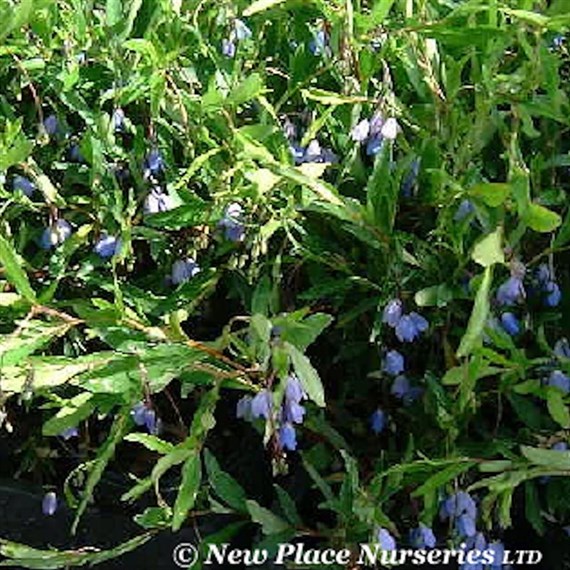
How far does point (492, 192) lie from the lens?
47.0 inches

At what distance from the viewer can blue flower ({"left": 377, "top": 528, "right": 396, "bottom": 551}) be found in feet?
4.35

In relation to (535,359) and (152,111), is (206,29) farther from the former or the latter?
(535,359)

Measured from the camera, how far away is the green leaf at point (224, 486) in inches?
55.6

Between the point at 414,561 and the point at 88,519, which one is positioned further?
the point at 88,519

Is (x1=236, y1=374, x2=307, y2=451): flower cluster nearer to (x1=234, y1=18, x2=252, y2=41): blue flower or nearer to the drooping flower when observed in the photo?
the drooping flower

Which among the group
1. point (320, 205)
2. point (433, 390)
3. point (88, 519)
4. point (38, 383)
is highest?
point (320, 205)

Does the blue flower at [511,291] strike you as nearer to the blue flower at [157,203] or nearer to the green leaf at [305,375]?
the green leaf at [305,375]

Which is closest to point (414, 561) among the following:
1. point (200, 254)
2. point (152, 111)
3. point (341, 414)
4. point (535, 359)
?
point (341, 414)

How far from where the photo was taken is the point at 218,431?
1.66 m

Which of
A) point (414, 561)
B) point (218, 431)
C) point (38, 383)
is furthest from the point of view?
point (218, 431)

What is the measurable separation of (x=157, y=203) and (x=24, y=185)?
188 mm

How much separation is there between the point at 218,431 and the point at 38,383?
471 mm

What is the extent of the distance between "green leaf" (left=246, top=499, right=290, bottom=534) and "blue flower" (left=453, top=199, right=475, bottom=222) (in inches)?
15.3

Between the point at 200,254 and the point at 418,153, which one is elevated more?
the point at 418,153
